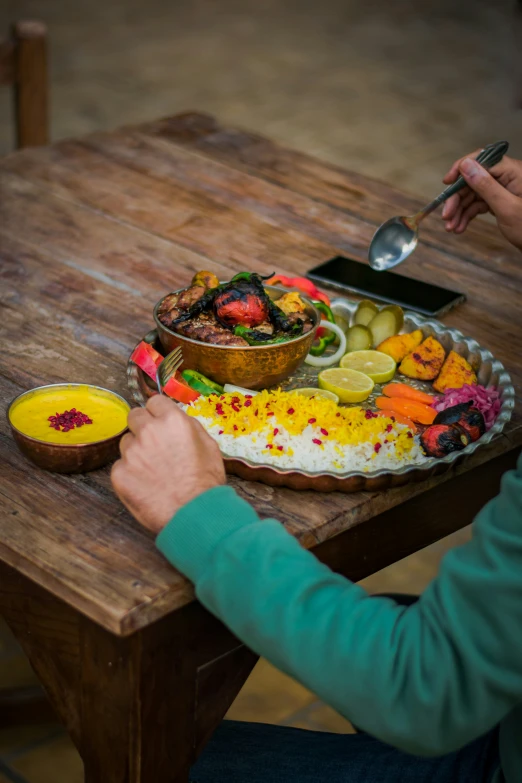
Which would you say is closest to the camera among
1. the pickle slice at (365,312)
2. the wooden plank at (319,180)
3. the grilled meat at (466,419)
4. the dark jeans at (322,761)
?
the dark jeans at (322,761)

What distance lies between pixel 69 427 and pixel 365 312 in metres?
0.63

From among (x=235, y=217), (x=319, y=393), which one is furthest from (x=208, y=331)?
(x=235, y=217)

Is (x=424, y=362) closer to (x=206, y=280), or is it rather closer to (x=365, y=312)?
(x=365, y=312)

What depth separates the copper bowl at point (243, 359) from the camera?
1.45 meters

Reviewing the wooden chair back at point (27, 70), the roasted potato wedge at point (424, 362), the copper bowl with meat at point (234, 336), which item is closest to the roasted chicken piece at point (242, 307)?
the copper bowl with meat at point (234, 336)

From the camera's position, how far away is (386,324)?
171cm

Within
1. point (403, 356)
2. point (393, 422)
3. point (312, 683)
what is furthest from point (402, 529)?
point (312, 683)

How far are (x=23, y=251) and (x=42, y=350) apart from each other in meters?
0.42

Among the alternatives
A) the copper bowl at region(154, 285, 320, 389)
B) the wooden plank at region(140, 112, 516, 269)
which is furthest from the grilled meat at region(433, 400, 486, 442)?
the wooden plank at region(140, 112, 516, 269)

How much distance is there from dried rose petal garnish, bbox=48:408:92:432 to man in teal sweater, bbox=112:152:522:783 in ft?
0.47

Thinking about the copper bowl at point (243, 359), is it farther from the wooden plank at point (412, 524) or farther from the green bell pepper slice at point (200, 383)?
the wooden plank at point (412, 524)

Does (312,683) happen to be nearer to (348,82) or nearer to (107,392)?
(107,392)

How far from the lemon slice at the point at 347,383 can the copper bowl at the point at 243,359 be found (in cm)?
5

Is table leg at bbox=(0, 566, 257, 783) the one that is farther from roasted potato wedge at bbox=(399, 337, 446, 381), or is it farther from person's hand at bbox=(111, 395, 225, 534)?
roasted potato wedge at bbox=(399, 337, 446, 381)
